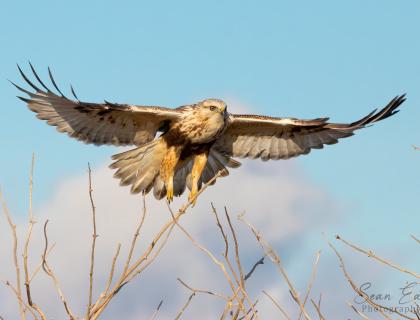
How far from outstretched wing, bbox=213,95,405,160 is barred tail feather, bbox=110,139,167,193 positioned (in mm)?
1040

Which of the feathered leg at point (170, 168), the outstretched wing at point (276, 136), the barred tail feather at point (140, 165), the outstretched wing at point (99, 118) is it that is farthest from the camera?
the outstretched wing at point (276, 136)

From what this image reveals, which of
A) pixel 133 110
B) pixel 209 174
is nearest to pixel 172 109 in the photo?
pixel 133 110

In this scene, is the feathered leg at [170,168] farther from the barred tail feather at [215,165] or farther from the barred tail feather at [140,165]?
the barred tail feather at [215,165]

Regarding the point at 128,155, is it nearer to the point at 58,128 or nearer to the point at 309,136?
the point at 58,128

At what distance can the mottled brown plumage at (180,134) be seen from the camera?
9312 millimetres

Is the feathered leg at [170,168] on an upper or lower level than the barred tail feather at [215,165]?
lower

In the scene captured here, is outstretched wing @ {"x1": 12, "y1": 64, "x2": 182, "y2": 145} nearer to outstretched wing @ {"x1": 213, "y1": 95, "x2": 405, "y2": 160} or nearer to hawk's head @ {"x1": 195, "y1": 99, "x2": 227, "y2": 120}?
hawk's head @ {"x1": 195, "y1": 99, "x2": 227, "y2": 120}

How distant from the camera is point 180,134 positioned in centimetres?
948

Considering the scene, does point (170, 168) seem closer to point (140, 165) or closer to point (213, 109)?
point (140, 165)

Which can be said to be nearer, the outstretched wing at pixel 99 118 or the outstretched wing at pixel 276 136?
the outstretched wing at pixel 99 118

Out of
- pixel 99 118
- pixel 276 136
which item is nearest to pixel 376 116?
pixel 276 136

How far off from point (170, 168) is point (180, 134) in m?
0.52

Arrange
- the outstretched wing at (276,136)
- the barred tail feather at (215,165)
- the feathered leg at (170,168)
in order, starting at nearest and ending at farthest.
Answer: the feathered leg at (170,168) < the outstretched wing at (276,136) < the barred tail feather at (215,165)

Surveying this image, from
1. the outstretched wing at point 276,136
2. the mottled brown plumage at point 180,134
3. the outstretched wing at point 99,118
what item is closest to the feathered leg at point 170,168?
the mottled brown plumage at point 180,134
